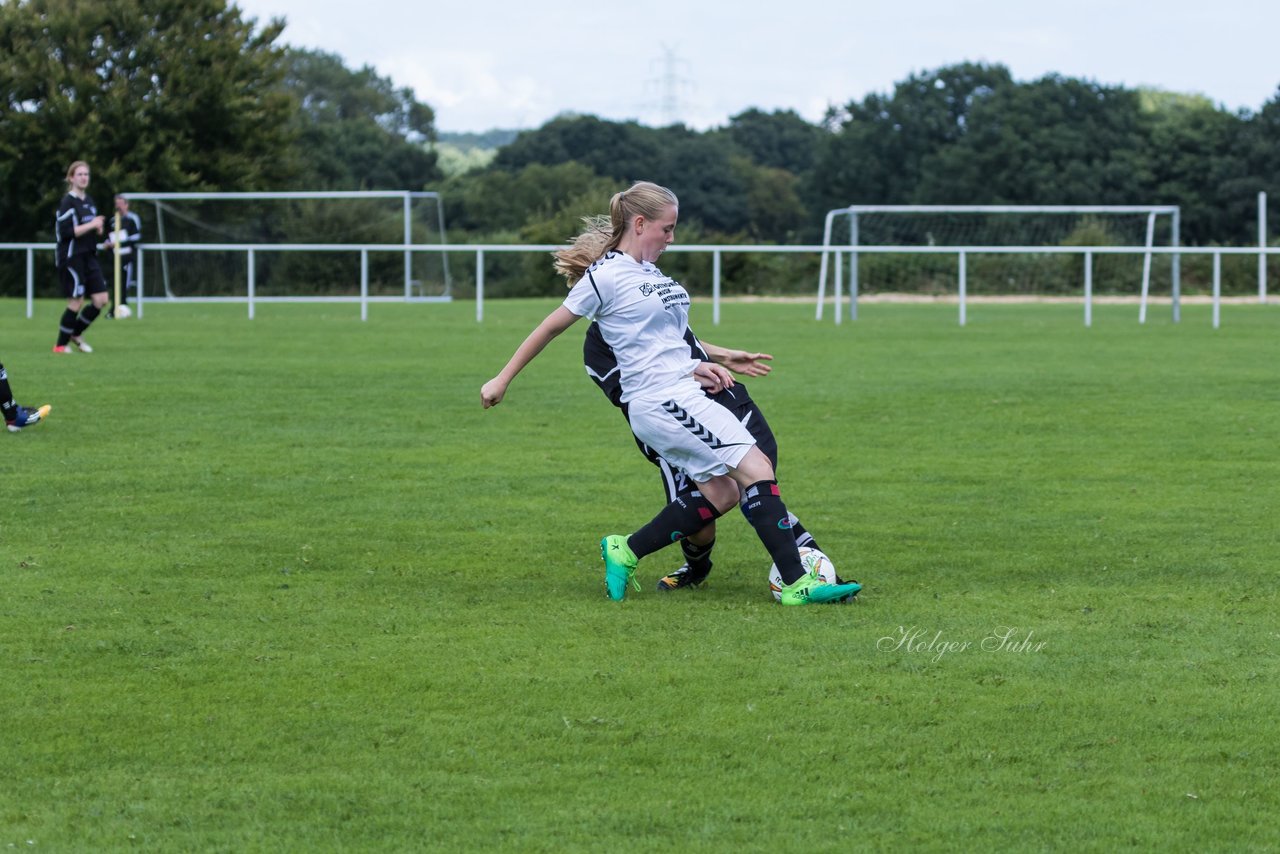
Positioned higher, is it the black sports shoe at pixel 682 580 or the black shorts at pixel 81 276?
the black shorts at pixel 81 276

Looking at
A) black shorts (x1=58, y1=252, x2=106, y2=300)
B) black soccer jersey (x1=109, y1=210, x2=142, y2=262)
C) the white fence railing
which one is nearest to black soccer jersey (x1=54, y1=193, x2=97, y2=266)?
black shorts (x1=58, y1=252, x2=106, y2=300)

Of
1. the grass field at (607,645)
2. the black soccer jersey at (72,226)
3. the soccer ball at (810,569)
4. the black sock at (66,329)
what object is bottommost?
the grass field at (607,645)

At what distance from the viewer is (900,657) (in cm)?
513

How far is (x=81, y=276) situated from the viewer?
59.3 ft

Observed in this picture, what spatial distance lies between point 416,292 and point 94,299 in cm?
1706

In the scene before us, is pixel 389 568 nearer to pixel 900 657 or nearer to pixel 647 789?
pixel 900 657

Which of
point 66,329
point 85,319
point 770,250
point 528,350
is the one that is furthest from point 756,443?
point 770,250

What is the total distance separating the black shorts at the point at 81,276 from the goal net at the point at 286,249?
9784 millimetres

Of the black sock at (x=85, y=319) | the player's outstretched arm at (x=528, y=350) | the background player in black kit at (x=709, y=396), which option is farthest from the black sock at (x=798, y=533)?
the black sock at (x=85, y=319)

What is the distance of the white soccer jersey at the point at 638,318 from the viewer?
6.11 metres

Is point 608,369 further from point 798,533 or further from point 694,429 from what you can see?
point 798,533

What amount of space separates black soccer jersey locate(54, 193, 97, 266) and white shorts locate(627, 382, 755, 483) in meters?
14.0

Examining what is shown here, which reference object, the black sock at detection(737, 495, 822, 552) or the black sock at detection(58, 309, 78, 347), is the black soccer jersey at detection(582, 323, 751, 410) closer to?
the black sock at detection(737, 495, 822, 552)

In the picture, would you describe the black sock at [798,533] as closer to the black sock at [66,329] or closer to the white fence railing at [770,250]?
the black sock at [66,329]
